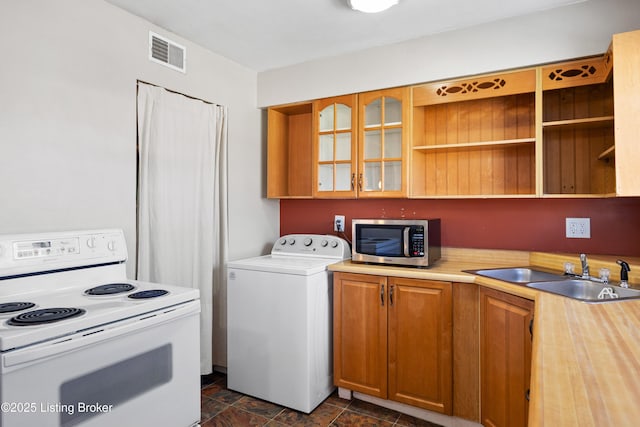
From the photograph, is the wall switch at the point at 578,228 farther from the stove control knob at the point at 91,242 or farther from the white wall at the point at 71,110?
the stove control knob at the point at 91,242

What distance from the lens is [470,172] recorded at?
8.84 ft

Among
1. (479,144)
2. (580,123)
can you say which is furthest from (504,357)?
(580,123)

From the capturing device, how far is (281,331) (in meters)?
2.42

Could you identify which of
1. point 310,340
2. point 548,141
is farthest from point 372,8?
point 310,340

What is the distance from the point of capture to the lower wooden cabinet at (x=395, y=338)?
2.19 m

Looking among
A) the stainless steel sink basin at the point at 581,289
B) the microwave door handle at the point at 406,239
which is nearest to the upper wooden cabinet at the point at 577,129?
the stainless steel sink basin at the point at 581,289

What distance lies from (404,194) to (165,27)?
72.9 inches

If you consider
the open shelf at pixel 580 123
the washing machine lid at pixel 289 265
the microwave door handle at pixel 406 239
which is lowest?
the washing machine lid at pixel 289 265

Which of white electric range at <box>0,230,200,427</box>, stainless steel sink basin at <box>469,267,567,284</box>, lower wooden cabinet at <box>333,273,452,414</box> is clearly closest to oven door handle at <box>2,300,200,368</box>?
white electric range at <box>0,230,200,427</box>

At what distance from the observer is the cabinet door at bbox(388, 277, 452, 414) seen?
2.17 m

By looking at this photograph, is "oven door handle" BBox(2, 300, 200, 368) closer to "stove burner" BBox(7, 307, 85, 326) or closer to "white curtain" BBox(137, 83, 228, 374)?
"stove burner" BBox(7, 307, 85, 326)

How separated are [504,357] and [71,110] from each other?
249 cm

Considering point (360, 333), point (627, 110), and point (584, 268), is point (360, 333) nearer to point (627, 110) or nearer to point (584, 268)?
point (584, 268)

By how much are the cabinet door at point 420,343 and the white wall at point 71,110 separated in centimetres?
160
